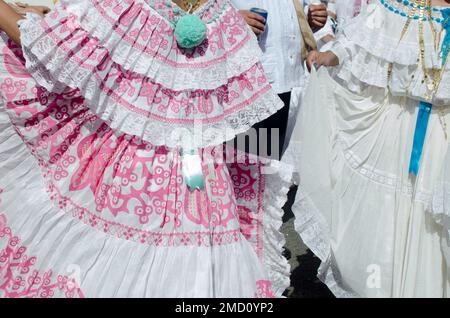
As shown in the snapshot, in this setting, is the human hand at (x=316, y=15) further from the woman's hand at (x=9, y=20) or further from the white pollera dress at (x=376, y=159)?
the woman's hand at (x=9, y=20)

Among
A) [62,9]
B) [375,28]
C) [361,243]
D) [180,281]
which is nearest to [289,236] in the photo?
[361,243]

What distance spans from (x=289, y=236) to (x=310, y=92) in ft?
4.55

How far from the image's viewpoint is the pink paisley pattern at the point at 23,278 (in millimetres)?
2379

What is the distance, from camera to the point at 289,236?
4.21 metres

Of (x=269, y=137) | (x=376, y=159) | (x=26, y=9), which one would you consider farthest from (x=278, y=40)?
(x=26, y=9)

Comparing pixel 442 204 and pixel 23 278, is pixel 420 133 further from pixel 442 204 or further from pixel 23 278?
pixel 23 278

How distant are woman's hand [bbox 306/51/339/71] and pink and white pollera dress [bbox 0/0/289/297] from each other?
0.60 metres

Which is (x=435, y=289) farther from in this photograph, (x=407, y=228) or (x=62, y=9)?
(x=62, y=9)

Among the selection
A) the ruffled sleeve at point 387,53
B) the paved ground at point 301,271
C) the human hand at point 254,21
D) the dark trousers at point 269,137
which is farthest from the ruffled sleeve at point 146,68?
the paved ground at point 301,271

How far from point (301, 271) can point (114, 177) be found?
1.73 m

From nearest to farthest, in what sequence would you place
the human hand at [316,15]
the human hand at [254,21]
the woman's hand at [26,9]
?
the woman's hand at [26,9]
the human hand at [254,21]
the human hand at [316,15]

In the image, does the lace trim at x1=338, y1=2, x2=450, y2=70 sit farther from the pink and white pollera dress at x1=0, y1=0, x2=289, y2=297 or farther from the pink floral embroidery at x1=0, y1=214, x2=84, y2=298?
the pink floral embroidery at x1=0, y1=214, x2=84, y2=298
